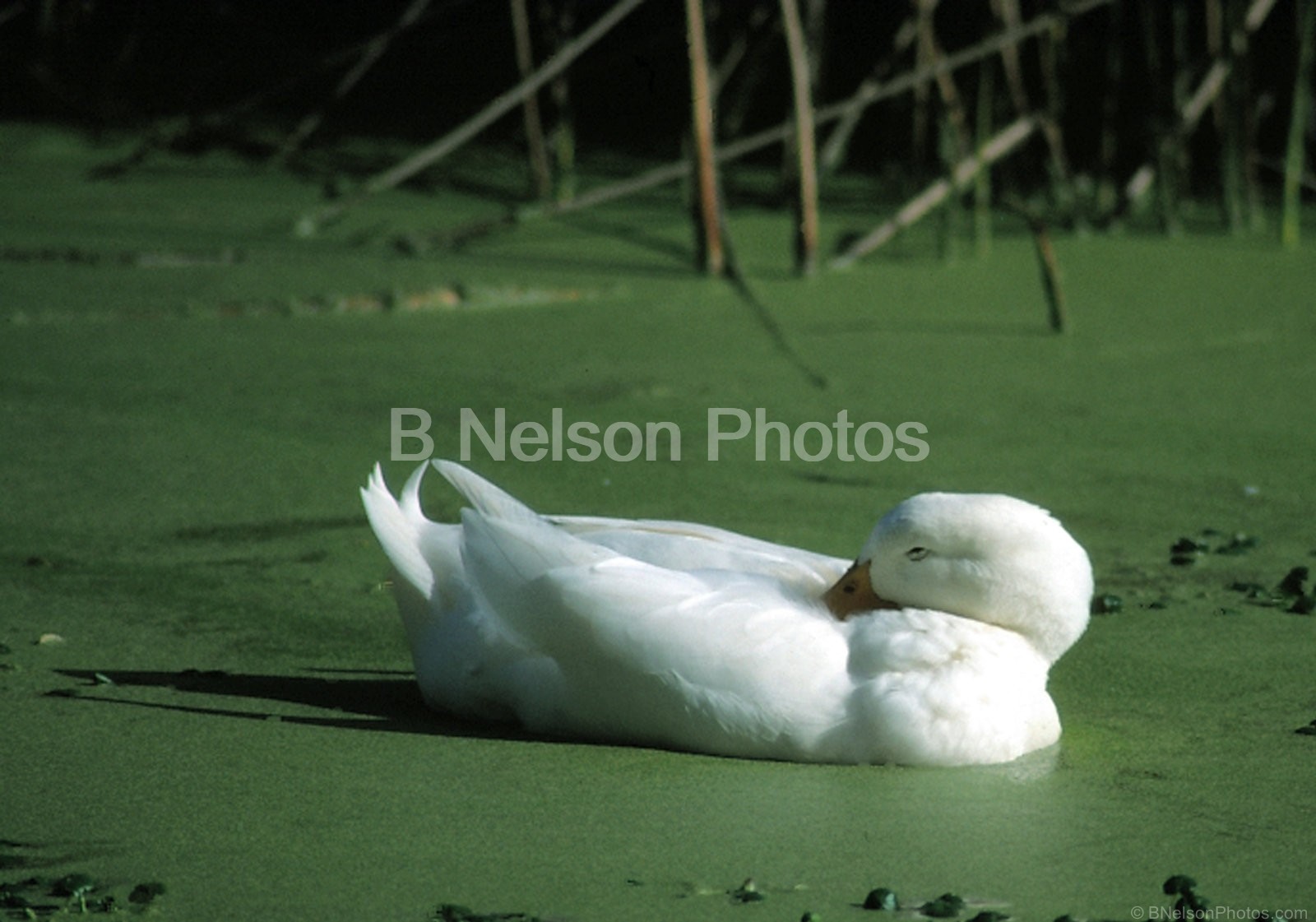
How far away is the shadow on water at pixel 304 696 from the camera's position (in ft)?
8.84

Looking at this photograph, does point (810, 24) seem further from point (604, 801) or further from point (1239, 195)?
point (604, 801)

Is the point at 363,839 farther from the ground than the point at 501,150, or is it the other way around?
the point at 501,150

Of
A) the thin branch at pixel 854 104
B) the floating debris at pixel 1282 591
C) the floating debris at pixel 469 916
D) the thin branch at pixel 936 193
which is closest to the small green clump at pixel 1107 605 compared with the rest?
the floating debris at pixel 1282 591

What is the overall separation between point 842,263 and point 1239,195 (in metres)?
1.95

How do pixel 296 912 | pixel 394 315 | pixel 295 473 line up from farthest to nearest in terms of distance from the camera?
pixel 394 315 → pixel 295 473 → pixel 296 912

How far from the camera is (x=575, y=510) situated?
3852mm

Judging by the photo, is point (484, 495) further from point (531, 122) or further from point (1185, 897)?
point (531, 122)

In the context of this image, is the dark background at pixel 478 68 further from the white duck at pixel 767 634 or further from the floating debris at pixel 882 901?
the floating debris at pixel 882 901

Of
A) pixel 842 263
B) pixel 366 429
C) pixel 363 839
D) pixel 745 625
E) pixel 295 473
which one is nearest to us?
pixel 363 839

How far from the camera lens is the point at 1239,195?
24.1 feet

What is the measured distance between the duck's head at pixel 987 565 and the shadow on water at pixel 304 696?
0.54m

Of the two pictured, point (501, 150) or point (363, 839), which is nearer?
point (363, 839)

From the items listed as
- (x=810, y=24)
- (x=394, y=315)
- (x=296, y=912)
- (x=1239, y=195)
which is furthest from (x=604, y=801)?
(x=1239, y=195)

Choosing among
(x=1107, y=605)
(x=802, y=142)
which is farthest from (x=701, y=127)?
(x=1107, y=605)
